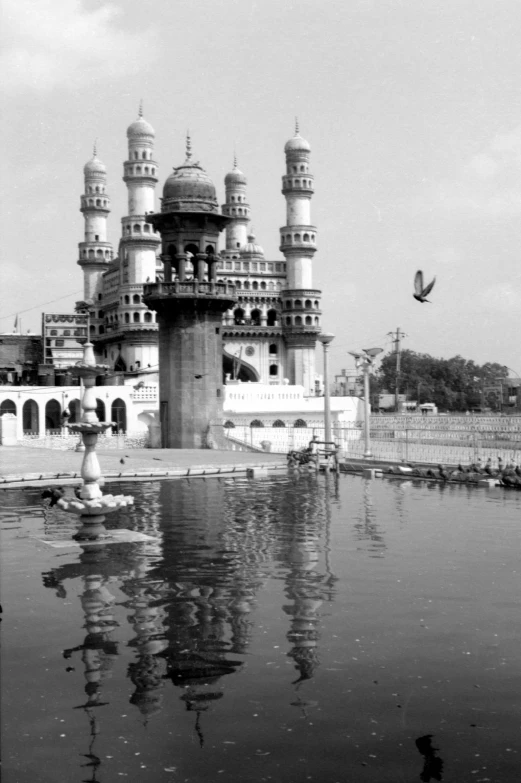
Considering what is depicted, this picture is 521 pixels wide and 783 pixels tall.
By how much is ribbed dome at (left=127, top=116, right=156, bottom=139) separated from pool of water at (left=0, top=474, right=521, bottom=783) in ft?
188

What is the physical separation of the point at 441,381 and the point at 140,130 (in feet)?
151

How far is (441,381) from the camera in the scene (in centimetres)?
9944

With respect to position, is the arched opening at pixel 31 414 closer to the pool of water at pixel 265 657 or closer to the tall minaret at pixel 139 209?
the tall minaret at pixel 139 209

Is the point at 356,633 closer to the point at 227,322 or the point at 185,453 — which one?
the point at 185,453

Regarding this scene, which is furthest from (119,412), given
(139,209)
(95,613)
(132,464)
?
(95,613)

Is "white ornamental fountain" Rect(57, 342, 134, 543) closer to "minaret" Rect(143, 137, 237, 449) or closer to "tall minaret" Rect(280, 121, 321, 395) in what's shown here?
"minaret" Rect(143, 137, 237, 449)

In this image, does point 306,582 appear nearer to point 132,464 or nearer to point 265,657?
point 265,657

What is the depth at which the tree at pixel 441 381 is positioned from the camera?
96.8 meters

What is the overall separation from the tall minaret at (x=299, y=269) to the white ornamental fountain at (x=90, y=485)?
5528cm

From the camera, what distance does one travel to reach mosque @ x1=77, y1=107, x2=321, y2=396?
6662cm

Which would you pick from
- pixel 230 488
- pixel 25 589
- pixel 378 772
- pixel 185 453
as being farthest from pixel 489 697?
pixel 185 453

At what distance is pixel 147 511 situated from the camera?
16453 millimetres

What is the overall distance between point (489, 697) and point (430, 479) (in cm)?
1581

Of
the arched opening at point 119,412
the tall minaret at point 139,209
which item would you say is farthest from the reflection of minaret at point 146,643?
the tall minaret at point 139,209
